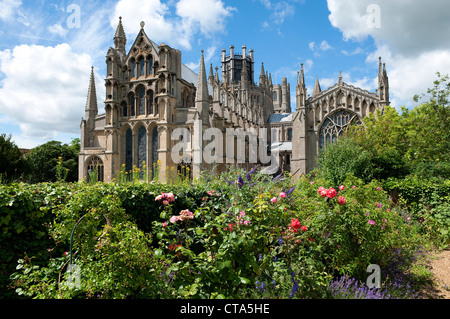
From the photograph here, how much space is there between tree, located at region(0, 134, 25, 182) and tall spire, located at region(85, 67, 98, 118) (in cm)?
836

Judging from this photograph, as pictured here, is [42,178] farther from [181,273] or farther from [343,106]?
[181,273]

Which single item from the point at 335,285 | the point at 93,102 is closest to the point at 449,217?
the point at 335,285

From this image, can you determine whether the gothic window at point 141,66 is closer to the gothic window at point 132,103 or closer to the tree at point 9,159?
the gothic window at point 132,103

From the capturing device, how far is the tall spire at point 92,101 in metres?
31.1

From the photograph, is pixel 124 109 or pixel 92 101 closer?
pixel 124 109

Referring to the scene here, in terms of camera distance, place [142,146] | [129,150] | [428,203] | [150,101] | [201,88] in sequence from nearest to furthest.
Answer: [428,203] < [201,88] < [142,146] < [150,101] < [129,150]

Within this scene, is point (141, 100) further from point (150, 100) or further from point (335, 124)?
point (335, 124)

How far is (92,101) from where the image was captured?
31.4 meters

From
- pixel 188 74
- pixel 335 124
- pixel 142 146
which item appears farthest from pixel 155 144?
pixel 335 124

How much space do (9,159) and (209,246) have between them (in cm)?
3316

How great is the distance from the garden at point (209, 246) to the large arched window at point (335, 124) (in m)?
24.2

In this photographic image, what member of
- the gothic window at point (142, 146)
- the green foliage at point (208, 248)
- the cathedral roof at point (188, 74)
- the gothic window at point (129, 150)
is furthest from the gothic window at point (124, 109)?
the green foliage at point (208, 248)

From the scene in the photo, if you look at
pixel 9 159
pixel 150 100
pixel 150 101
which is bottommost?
pixel 9 159
